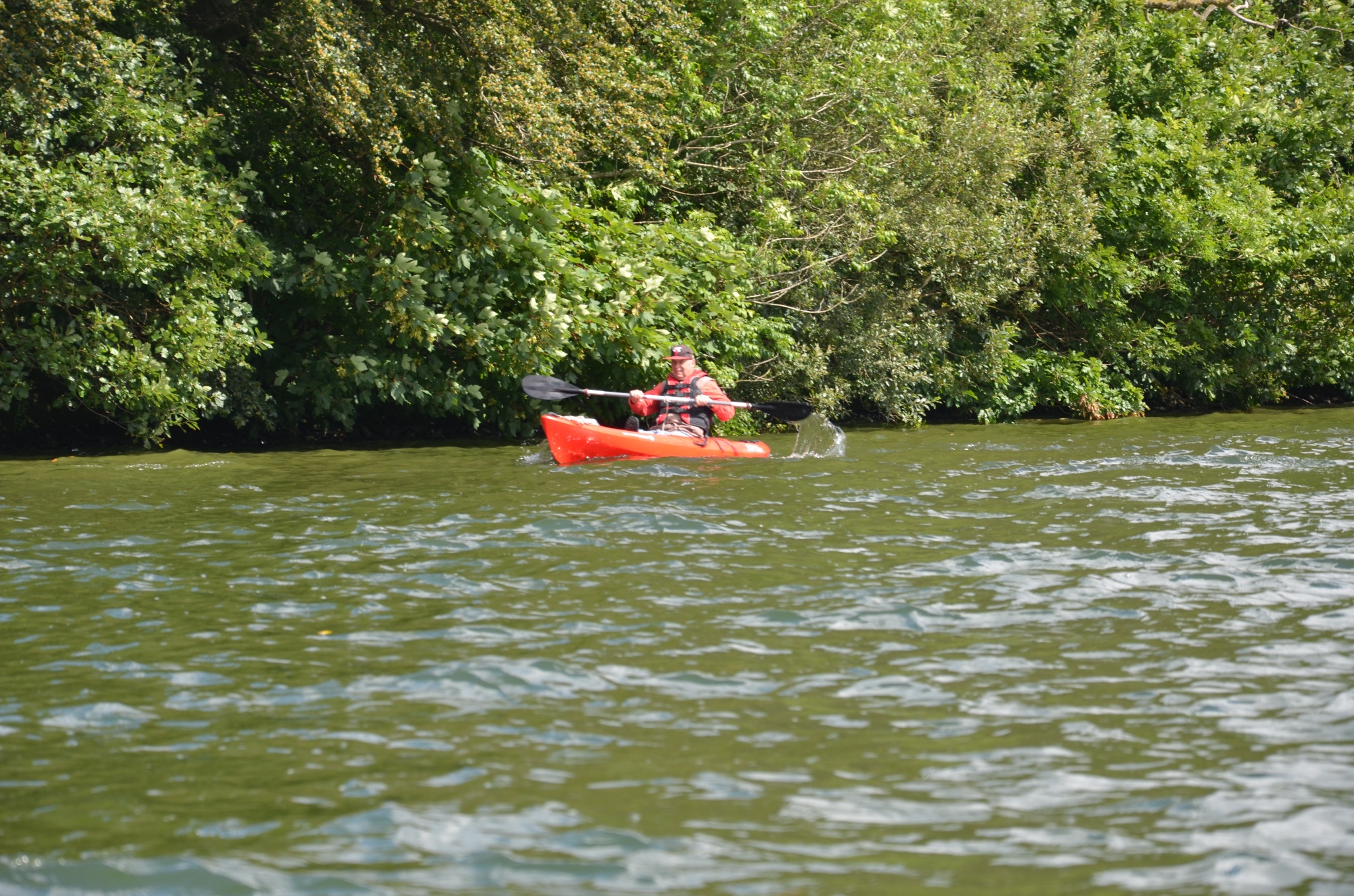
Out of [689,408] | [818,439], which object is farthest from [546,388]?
[818,439]

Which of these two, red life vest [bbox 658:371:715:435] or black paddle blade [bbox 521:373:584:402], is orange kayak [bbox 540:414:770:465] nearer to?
red life vest [bbox 658:371:715:435]

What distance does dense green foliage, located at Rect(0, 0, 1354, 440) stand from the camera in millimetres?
13797

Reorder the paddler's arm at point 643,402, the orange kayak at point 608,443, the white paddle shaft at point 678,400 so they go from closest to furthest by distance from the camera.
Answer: the orange kayak at point 608,443 < the paddler's arm at point 643,402 < the white paddle shaft at point 678,400

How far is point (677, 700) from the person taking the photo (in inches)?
211

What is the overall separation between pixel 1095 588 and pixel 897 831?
3.70 meters

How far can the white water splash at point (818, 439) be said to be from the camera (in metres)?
15.6

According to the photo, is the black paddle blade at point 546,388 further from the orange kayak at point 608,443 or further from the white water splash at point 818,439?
the white water splash at point 818,439

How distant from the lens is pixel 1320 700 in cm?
535

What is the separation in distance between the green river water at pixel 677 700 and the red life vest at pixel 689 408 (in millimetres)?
4297

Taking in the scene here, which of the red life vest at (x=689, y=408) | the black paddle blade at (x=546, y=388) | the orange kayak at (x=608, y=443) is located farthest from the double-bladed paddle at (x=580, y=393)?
the orange kayak at (x=608, y=443)

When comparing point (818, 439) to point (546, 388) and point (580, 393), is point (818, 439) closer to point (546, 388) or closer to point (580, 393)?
point (580, 393)

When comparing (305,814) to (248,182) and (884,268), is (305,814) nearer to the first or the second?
(248,182)

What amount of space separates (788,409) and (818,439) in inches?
62.2

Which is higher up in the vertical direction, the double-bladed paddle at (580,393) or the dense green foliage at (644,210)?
the dense green foliage at (644,210)
